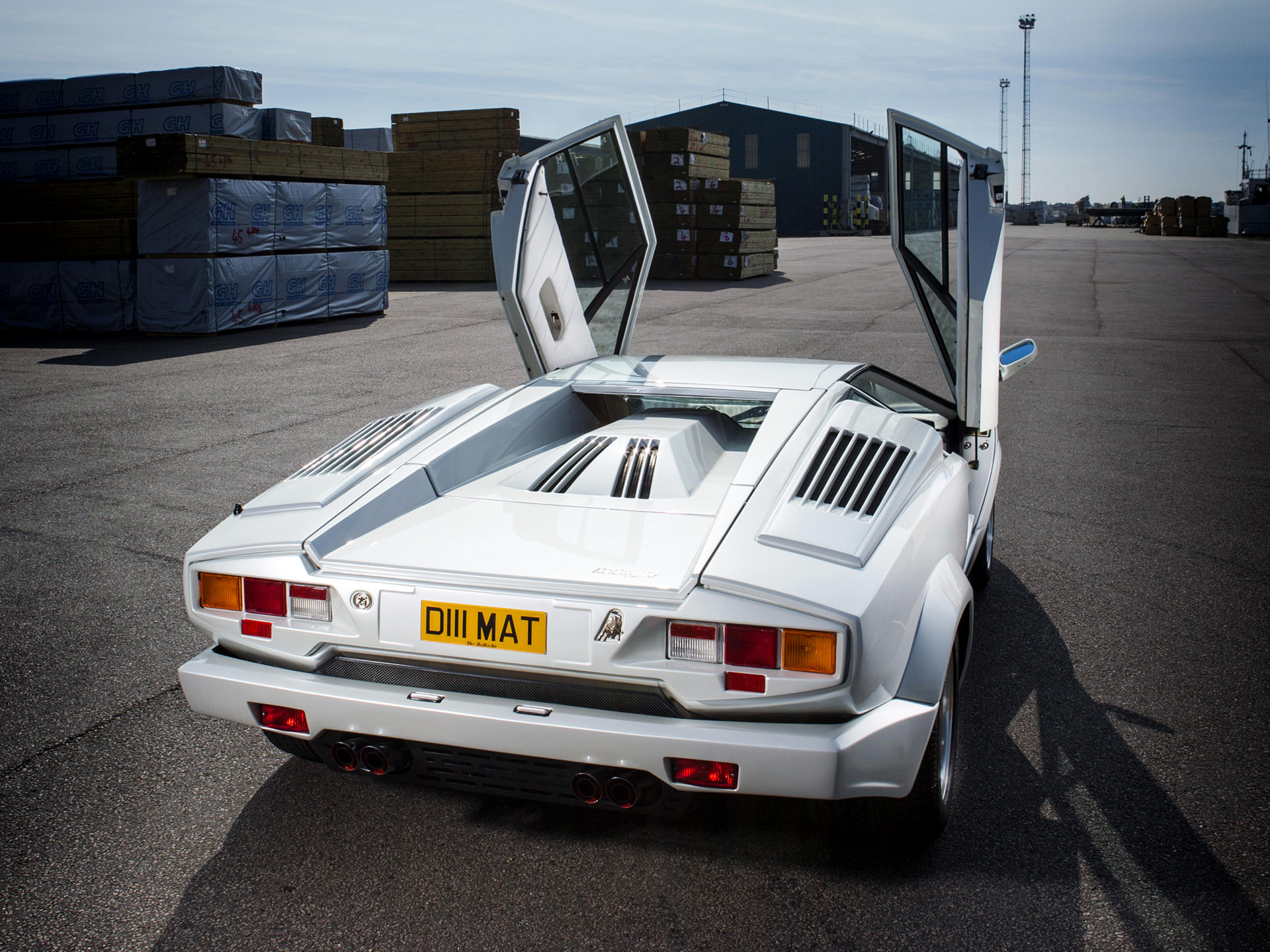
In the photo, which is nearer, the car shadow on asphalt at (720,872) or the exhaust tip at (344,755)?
the car shadow on asphalt at (720,872)

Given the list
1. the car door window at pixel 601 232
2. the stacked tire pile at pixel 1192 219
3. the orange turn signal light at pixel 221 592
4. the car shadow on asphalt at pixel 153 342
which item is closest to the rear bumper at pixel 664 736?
the orange turn signal light at pixel 221 592

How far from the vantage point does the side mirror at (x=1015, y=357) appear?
13.3 ft

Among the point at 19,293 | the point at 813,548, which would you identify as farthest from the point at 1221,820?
the point at 19,293

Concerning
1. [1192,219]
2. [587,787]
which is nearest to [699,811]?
[587,787]

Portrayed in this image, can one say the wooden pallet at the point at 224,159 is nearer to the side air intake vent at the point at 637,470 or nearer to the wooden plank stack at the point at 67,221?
the wooden plank stack at the point at 67,221

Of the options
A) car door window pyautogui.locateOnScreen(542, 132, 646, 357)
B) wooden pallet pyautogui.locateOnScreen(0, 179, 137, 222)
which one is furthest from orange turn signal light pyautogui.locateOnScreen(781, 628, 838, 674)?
wooden pallet pyautogui.locateOnScreen(0, 179, 137, 222)

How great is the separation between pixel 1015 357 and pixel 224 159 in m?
12.7

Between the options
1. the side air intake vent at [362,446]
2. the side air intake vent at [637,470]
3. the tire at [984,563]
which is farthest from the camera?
the tire at [984,563]

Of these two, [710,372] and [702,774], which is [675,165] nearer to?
[710,372]

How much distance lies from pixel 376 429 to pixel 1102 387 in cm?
832

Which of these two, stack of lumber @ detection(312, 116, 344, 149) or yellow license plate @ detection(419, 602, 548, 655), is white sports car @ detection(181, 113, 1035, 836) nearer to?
yellow license plate @ detection(419, 602, 548, 655)

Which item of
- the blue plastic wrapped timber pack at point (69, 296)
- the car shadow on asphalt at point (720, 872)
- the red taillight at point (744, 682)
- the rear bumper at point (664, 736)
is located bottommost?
the car shadow on asphalt at point (720, 872)

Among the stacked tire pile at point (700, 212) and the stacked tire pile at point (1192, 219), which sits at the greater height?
the stacked tire pile at point (1192, 219)

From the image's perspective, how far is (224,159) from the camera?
14.0 m
